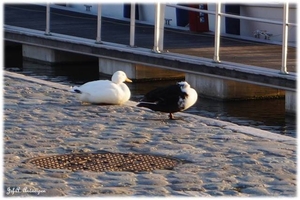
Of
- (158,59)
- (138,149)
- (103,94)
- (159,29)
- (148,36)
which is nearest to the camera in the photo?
(138,149)

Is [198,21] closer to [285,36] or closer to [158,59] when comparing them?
[158,59]

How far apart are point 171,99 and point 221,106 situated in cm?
334

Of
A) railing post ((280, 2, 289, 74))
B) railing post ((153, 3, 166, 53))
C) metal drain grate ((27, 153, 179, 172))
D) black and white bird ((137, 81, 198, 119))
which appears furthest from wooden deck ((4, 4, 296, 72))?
metal drain grate ((27, 153, 179, 172))

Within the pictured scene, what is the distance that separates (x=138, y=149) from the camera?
25.5 ft

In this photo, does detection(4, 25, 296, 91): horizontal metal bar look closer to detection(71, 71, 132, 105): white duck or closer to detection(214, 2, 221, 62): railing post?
detection(214, 2, 221, 62): railing post

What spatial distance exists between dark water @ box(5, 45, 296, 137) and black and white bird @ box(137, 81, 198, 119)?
5.78ft

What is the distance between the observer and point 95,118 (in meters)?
9.27

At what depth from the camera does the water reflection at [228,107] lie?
1130 centimetres

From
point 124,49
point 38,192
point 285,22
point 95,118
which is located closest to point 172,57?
point 124,49

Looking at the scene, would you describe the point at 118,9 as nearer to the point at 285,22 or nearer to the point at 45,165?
the point at 285,22

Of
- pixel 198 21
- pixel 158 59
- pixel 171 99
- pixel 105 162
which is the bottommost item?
pixel 105 162

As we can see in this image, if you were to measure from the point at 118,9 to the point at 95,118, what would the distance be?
34.7 ft

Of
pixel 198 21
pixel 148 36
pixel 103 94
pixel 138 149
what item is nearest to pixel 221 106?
pixel 103 94

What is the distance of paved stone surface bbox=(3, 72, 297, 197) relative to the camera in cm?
647
